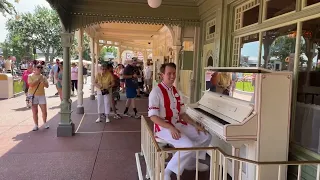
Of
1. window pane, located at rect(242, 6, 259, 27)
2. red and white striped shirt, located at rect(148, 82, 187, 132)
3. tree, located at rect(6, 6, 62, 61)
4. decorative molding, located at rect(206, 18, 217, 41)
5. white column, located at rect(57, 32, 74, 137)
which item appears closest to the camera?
red and white striped shirt, located at rect(148, 82, 187, 132)

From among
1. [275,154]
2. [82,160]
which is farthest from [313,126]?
[82,160]

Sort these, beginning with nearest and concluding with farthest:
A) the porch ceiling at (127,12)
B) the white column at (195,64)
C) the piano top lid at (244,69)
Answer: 1. the piano top lid at (244,69)
2. the porch ceiling at (127,12)
3. the white column at (195,64)

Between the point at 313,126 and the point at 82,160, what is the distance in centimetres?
328

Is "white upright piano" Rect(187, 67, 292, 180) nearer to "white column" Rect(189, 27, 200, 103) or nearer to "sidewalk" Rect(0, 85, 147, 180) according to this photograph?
"sidewalk" Rect(0, 85, 147, 180)

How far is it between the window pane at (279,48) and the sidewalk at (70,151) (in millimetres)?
2418

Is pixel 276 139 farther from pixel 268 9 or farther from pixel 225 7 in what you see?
pixel 225 7

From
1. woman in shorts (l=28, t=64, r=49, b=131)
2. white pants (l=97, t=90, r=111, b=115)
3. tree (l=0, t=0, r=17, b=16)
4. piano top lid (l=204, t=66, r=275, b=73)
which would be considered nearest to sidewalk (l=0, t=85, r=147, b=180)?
white pants (l=97, t=90, r=111, b=115)

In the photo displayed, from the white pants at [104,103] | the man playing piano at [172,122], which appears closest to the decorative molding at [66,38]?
the white pants at [104,103]

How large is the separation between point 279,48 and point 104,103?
4642mm

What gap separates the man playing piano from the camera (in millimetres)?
3099

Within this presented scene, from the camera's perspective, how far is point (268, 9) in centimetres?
364

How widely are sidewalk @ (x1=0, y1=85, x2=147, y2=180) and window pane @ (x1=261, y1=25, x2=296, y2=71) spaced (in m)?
2.42

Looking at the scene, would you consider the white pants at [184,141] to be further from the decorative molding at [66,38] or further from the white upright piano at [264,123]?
the decorative molding at [66,38]

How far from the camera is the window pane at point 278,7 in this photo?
3.18 m
